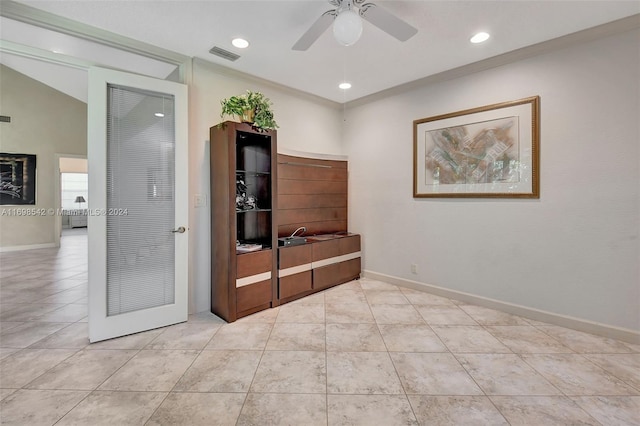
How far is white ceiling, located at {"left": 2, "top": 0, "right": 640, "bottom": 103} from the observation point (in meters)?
2.27

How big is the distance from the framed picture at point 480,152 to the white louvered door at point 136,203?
283 cm

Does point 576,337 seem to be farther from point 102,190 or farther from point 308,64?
point 102,190

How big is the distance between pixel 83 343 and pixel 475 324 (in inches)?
141

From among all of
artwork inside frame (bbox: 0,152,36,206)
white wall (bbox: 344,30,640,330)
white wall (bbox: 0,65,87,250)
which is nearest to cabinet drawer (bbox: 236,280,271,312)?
white wall (bbox: 344,30,640,330)

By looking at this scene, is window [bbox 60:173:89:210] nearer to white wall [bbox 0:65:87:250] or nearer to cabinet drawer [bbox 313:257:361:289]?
white wall [bbox 0:65:87:250]

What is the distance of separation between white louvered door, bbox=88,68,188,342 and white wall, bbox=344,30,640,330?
9.19 feet

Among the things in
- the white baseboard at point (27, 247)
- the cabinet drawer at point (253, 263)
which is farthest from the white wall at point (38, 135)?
the cabinet drawer at point (253, 263)

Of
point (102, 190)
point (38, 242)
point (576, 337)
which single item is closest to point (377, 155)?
point (576, 337)

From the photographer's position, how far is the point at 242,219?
3436 mm

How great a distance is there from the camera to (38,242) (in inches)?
269

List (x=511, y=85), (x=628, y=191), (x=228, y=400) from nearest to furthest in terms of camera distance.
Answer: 1. (x=228, y=400)
2. (x=628, y=191)
3. (x=511, y=85)

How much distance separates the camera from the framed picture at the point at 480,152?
9.66 feet

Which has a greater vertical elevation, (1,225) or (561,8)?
(561,8)

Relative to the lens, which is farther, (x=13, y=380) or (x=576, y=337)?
(x=576, y=337)
